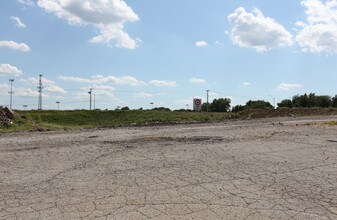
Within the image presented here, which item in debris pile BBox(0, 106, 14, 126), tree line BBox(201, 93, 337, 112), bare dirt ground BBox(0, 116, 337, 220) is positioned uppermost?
tree line BBox(201, 93, 337, 112)

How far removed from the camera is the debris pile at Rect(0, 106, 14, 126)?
25694 mm

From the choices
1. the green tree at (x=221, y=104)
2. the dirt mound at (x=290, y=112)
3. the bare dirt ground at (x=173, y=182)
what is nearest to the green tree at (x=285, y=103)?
the green tree at (x=221, y=104)

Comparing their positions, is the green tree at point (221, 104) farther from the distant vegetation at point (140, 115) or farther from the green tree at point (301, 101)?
the green tree at point (301, 101)

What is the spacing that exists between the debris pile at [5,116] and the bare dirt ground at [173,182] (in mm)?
13584

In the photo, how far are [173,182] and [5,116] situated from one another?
21.5 meters

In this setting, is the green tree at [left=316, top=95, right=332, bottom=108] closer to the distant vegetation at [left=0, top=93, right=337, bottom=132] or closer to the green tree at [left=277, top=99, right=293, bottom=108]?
the distant vegetation at [left=0, top=93, right=337, bottom=132]

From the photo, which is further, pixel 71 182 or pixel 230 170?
pixel 230 170

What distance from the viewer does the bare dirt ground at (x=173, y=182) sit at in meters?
6.27

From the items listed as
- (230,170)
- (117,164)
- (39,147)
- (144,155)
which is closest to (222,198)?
(230,170)

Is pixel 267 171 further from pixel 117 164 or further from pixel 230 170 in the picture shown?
pixel 117 164

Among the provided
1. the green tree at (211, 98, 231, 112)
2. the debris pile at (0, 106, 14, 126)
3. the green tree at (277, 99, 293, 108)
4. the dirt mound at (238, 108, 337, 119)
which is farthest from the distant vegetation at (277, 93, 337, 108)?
the debris pile at (0, 106, 14, 126)

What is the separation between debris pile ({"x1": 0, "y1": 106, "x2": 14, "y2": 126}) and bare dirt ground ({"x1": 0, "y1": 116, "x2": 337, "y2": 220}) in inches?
535

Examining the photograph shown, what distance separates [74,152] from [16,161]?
1941 millimetres

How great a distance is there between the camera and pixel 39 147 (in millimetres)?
14070
